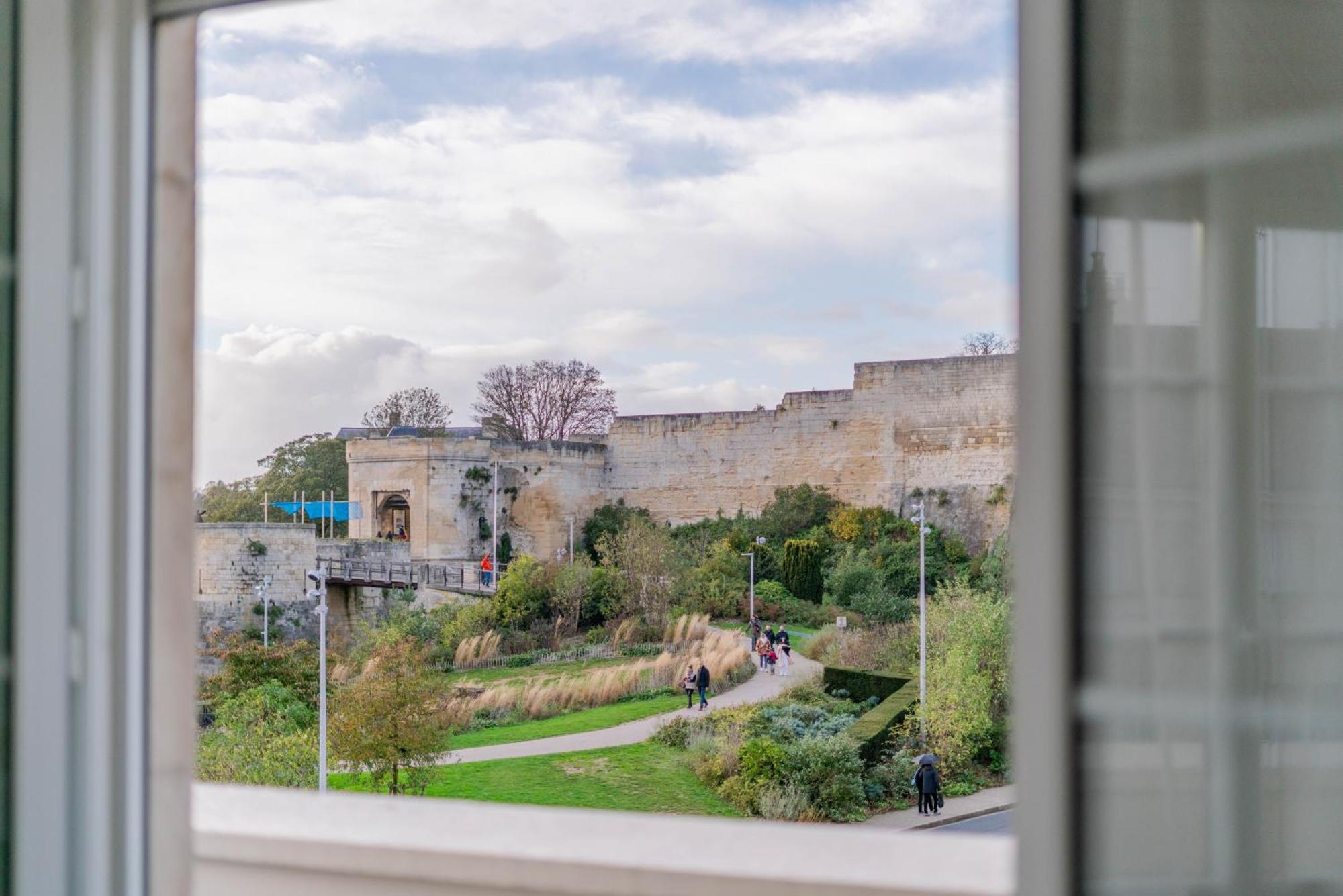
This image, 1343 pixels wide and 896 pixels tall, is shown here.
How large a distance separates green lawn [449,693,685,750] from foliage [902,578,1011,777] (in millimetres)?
3068

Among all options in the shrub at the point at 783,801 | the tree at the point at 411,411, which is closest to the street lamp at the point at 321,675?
the tree at the point at 411,411

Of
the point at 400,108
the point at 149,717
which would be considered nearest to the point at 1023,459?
the point at 149,717

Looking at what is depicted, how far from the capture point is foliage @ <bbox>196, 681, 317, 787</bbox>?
40.0 ft

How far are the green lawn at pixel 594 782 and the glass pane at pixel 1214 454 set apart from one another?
424 inches

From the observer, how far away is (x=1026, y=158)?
703 millimetres

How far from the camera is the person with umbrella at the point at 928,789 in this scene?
1122 centimetres

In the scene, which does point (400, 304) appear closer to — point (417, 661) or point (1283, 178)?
point (417, 661)

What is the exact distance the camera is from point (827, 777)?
11648 millimetres

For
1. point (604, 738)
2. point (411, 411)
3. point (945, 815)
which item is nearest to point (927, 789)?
point (945, 815)

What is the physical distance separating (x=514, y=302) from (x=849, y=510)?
570 centimetres

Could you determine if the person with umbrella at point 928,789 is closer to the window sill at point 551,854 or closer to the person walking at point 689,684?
the person walking at point 689,684

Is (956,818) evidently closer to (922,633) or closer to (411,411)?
(922,633)

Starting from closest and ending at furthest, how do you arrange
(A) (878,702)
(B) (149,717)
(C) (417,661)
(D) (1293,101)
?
(D) (1293,101) → (B) (149,717) → (A) (878,702) → (C) (417,661)

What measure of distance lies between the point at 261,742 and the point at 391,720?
1521 millimetres
